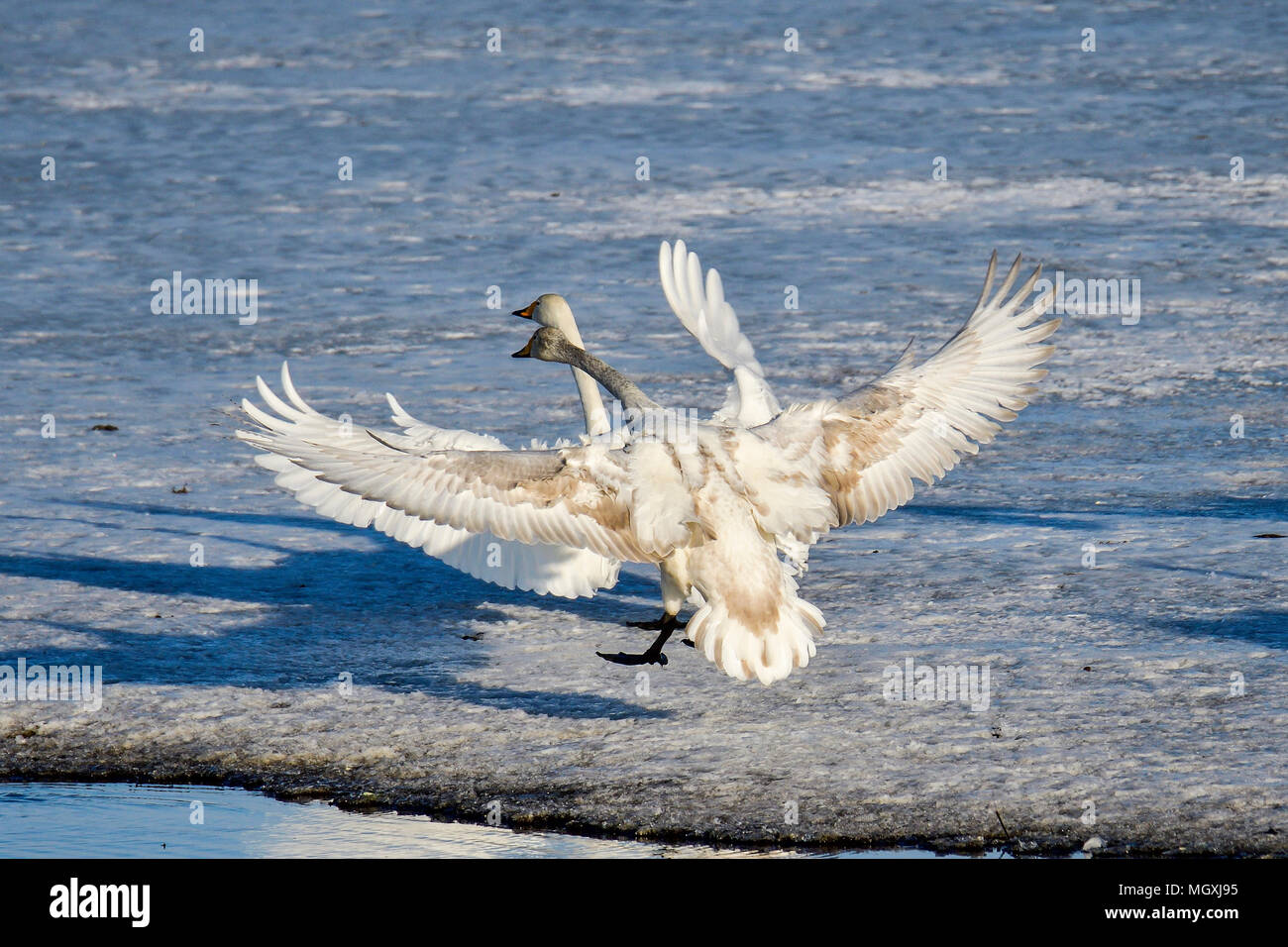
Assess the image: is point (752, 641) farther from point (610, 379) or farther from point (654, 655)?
point (610, 379)

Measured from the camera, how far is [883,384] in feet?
20.5

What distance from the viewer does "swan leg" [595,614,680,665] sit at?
5930 millimetres

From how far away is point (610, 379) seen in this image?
262 inches

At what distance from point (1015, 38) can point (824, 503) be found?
1566cm

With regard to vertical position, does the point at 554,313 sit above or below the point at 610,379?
above

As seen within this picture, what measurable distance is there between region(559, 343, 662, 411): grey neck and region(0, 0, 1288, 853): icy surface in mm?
876

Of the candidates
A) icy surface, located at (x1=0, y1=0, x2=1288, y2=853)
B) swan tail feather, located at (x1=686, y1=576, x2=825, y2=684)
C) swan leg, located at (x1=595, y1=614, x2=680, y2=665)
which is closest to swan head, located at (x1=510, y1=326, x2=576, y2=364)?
icy surface, located at (x1=0, y1=0, x2=1288, y2=853)

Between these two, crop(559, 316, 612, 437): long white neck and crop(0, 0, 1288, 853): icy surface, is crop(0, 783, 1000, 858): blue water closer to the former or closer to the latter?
crop(0, 0, 1288, 853): icy surface

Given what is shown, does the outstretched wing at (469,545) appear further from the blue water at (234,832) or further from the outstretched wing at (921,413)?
the blue water at (234,832)

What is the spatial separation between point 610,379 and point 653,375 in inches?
130

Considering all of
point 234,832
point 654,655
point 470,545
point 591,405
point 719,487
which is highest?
point 591,405

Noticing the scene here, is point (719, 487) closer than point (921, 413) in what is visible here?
Yes

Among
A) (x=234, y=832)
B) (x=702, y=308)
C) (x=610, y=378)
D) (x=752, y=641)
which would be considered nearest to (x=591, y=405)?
(x=610, y=378)

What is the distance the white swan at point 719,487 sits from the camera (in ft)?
17.9
